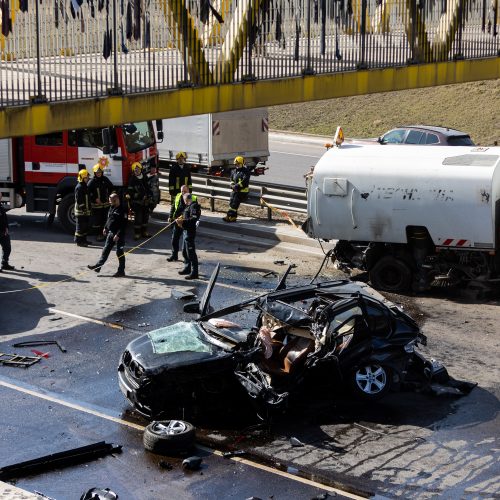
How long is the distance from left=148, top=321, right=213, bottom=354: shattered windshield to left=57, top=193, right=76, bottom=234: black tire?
9723mm

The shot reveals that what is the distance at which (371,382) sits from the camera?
44.2ft

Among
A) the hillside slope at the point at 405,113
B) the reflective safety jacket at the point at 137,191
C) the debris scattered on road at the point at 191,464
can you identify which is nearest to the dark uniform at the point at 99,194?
the reflective safety jacket at the point at 137,191

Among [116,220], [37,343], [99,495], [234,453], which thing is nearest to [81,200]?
[116,220]

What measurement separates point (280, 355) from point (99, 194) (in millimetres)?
9383

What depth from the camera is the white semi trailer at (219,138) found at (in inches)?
1105

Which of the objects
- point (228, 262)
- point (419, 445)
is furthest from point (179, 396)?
point (228, 262)

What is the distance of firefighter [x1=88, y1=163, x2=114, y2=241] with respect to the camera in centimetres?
2200

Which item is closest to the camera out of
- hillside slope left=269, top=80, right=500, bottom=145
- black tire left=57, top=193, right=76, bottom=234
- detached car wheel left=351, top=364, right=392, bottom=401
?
detached car wheel left=351, top=364, right=392, bottom=401

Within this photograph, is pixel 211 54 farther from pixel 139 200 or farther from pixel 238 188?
pixel 238 188

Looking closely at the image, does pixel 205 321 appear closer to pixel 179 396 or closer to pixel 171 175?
pixel 179 396

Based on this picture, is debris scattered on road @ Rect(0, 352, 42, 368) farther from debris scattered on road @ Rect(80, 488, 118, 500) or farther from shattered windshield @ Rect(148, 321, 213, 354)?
debris scattered on road @ Rect(80, 488, 118, 500)

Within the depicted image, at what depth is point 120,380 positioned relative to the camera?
13.3 m

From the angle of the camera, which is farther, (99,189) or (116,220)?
(99,189)

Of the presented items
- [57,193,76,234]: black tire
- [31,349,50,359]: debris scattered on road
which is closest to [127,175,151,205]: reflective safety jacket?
[57,193,76,234]: black tire
